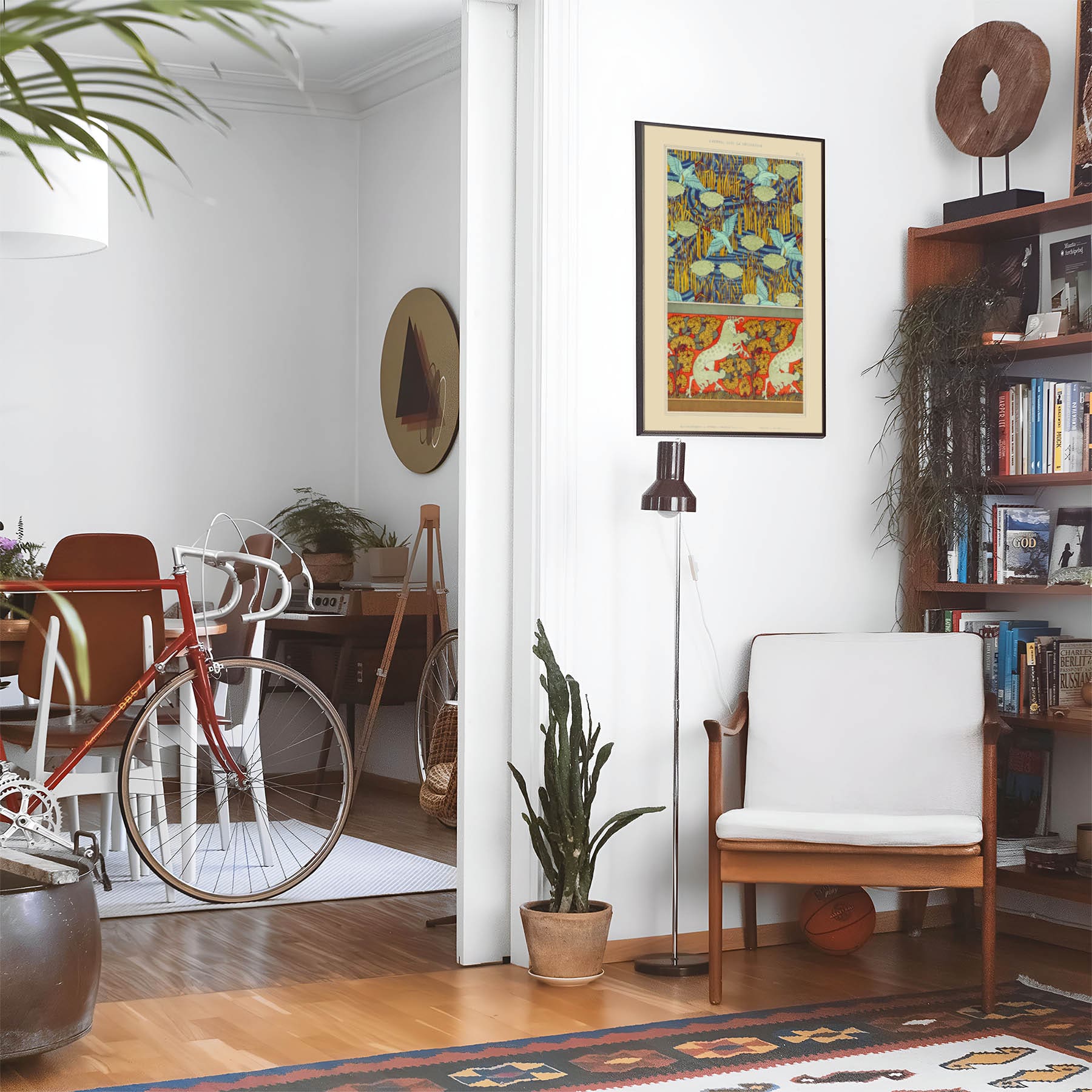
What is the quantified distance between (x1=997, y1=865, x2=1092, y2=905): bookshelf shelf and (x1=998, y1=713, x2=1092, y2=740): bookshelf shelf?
0.36 metres

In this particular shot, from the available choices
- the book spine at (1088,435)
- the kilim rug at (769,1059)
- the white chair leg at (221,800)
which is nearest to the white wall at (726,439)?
the book spine at (1088,435)

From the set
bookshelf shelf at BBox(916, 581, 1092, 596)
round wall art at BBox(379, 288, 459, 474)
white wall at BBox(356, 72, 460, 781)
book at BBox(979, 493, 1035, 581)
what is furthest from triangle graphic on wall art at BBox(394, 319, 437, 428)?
book at BBox(979, 493, 1035, 581)

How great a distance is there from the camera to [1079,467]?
369 centimetres

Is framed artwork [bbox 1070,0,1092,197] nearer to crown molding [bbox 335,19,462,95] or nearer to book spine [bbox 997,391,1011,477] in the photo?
book spine [bbox 997,391,1011,477]

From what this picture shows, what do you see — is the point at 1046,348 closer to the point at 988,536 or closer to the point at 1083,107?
the point at 988,536

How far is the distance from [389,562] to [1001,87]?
3277 mm

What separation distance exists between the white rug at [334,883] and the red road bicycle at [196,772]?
0.07 meters

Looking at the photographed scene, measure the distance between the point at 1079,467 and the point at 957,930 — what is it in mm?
1295

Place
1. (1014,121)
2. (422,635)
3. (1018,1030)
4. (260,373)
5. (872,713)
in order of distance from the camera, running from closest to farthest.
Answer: (1018,1030), (872,713), (1014,121), (422,635), (260,373)

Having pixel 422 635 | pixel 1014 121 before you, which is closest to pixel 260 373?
pixel 422 635

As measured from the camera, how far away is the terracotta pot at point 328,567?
6.52 m

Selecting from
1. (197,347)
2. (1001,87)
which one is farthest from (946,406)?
(197,347)

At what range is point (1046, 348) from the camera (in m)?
3.76

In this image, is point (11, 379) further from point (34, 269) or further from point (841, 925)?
point (841, 925)
